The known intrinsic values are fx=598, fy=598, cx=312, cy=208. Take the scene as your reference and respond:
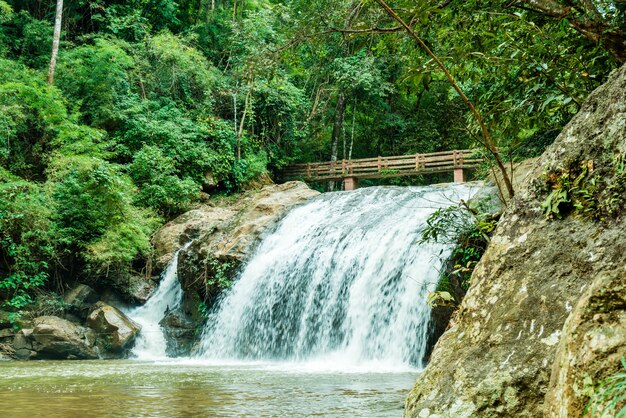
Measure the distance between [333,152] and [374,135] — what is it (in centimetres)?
560

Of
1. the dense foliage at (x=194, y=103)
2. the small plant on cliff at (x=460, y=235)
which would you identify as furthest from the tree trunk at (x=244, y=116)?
the small plant on cliff at (x=460, y=235)

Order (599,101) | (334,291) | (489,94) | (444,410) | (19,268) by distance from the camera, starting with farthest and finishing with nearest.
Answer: (19,268) < (334,291) < (489,94) < (599,101) < (444,410)

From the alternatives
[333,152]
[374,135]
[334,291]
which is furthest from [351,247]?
[374,135]

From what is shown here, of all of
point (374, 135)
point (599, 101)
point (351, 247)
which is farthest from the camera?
point (374, 135)

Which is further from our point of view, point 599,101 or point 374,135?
point 374,135

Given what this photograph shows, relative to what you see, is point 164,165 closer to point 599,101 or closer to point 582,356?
point 599,101

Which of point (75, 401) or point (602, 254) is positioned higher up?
point (602, 254)

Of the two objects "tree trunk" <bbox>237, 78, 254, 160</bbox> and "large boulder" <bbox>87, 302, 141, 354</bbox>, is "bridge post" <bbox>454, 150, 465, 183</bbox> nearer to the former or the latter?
"tree trunk" <bbox>237, 78, 254, 160</bbox>

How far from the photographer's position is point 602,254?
8.95 ft

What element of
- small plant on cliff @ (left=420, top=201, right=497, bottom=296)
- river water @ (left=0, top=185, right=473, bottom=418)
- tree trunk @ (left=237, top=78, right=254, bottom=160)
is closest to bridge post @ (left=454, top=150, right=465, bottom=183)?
river water @ (left=0, top=185, right=473, bottom=418)

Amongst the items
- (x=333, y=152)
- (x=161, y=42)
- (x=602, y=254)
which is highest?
(x=161, y=42)

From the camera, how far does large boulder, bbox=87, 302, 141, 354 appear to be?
13.3 meters

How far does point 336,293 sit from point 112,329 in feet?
17.4

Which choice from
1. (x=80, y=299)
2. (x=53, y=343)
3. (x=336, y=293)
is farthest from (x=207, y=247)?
(x=336, y=293)
